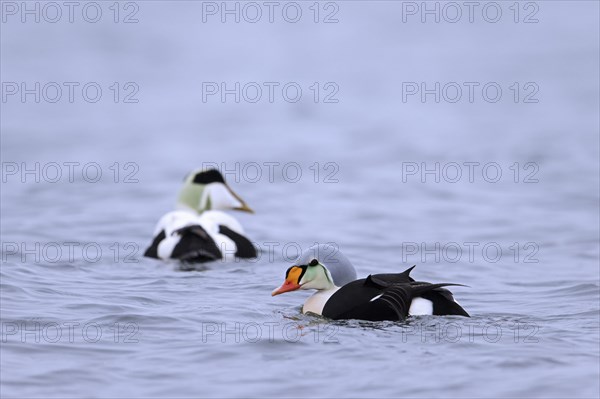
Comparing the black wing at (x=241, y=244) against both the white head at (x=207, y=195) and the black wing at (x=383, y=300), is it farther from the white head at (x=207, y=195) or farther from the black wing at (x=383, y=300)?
the black wing at (x=383, y=300)

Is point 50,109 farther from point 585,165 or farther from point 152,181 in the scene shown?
point 585,165

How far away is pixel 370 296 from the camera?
6934mm

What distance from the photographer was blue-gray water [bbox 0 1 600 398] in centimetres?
621

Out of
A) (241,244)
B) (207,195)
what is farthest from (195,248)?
(207,195)

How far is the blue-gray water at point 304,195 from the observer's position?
6.21 meters

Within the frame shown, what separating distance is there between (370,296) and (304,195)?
7098mm

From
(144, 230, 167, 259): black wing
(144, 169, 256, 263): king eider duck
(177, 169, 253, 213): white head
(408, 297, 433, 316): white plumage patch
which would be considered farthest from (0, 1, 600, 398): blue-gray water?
(177, 169, 253, 213): white head

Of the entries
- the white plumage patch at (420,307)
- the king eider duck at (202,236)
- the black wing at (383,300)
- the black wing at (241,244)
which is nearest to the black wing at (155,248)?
the king eider duck at (202,236)

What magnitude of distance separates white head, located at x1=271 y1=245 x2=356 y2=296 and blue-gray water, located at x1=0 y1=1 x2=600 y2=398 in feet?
0.65

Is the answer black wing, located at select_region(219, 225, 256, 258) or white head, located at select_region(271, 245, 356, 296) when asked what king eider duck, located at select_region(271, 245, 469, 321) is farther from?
black wing, located at select_region(219, 225, 256, 258)

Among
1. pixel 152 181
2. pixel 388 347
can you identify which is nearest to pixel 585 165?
pixel 152 181

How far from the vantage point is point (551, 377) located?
5902mm

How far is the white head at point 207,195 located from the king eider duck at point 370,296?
364cm

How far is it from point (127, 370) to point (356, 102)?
14.6 meters
